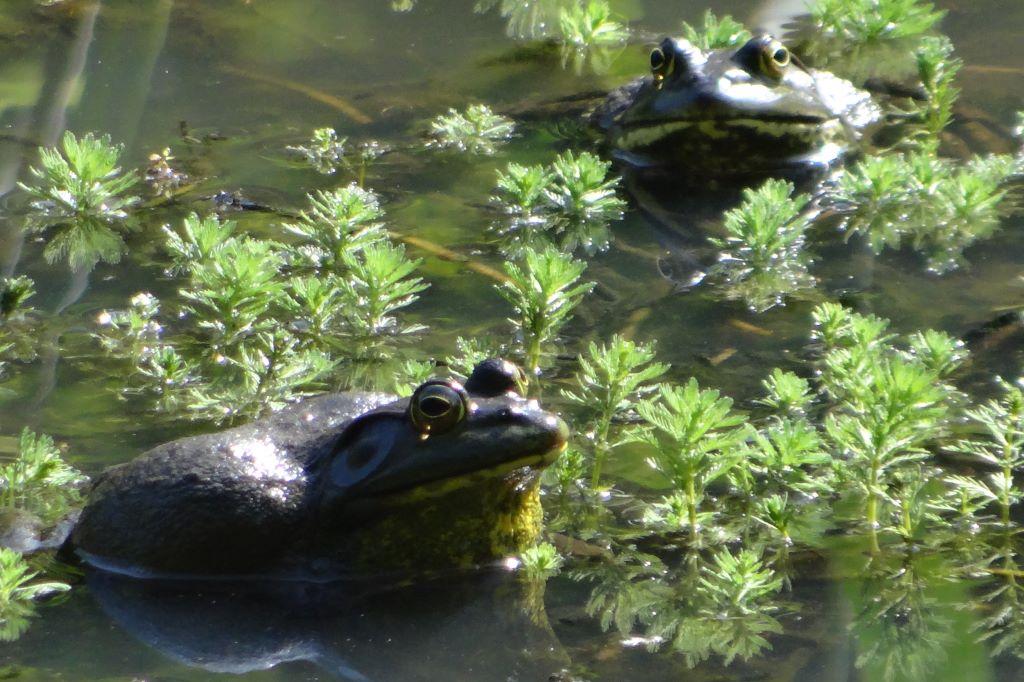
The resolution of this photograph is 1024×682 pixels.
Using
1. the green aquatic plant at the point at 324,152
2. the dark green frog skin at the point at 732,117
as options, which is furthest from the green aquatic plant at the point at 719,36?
the green aquatic plant at the point at 324,152

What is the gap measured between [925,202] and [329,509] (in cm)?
375

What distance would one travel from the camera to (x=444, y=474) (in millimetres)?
3674

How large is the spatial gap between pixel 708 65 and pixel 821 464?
378 cm

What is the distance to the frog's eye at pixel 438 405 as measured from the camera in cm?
362

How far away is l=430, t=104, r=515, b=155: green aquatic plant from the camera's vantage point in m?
7.40

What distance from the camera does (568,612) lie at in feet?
11.3

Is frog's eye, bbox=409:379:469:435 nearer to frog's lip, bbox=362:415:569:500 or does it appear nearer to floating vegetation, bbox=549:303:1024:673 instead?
frog's lip, bbox=362:415:569:500

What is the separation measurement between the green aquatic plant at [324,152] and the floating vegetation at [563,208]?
114 cm

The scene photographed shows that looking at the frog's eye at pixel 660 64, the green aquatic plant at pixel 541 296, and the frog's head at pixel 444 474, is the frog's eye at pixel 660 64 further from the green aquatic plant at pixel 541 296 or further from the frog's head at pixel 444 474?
the frog's head at pixel 444 474

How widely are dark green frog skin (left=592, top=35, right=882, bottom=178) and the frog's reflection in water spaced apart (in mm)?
4021

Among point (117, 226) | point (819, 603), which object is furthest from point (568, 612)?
point (117, 226)

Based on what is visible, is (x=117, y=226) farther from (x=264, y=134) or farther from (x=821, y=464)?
(x=821, y=464)

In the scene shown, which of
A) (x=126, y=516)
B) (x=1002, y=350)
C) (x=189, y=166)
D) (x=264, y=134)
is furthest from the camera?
(x=264, y=134)

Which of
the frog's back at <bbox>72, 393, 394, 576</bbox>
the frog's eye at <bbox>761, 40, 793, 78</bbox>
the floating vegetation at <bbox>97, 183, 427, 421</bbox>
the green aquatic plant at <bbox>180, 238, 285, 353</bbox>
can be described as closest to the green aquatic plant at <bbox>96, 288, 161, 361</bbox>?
the floating vegetation at <bbox>97, 183, 427, 421</bbox>
